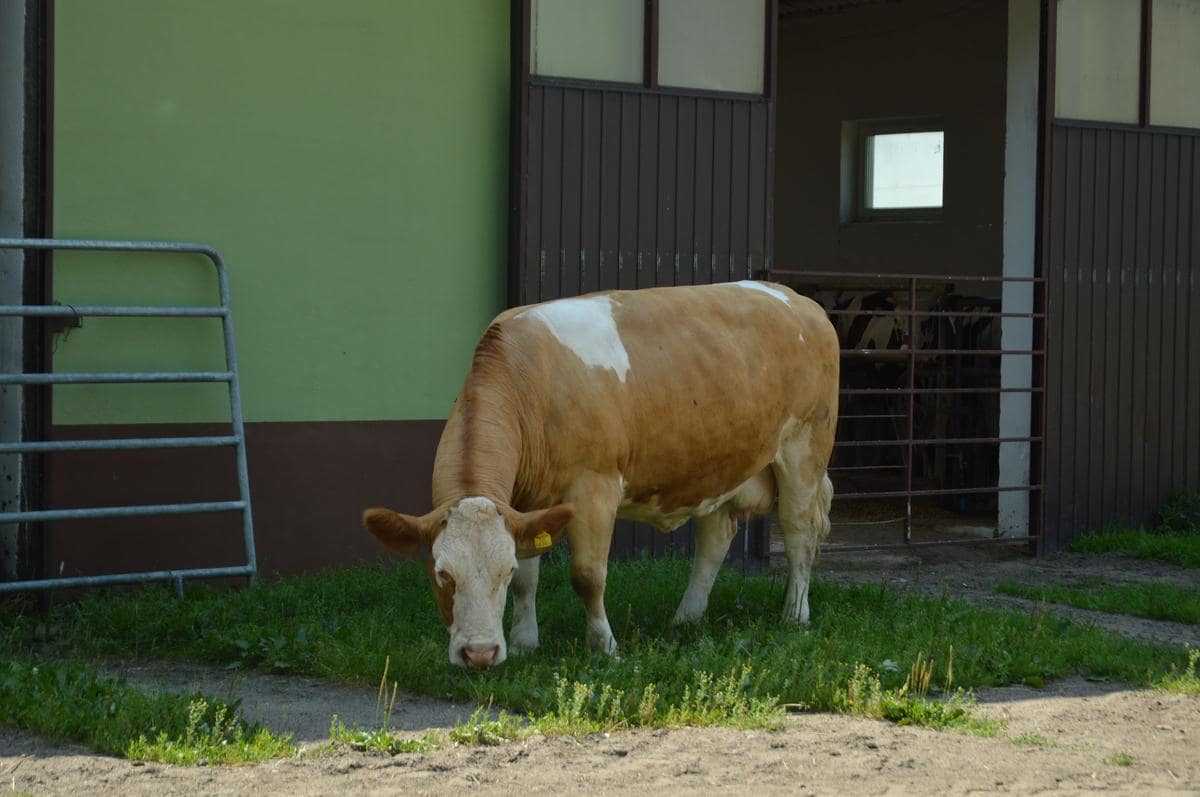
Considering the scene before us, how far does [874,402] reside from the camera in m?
15.6

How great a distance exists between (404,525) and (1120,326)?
7.69 meters

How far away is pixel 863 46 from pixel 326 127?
865 cm

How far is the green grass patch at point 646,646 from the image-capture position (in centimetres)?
611

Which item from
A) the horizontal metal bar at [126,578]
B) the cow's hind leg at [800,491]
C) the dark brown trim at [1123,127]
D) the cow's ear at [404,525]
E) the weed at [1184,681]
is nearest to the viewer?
the cow's ear at [404,525]

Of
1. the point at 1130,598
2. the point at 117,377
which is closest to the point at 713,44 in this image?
the point at 1130,598

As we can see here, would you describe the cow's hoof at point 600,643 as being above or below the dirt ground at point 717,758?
above

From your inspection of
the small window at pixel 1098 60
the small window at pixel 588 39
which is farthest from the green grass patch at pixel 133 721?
the small window at pixel 1098 60

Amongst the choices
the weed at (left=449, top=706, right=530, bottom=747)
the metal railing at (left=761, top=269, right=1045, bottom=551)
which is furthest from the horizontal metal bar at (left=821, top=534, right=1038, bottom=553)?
the weed at (left=449, top=706, right=530, bottom=747)

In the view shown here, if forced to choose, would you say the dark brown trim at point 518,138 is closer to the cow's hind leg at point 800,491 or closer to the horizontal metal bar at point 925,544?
the cow's hind leg at point 800,491

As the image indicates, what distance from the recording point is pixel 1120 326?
12258 mm

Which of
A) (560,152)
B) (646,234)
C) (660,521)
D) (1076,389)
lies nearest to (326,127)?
(560,152)

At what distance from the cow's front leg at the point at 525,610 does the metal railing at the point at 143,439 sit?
6.47 feet

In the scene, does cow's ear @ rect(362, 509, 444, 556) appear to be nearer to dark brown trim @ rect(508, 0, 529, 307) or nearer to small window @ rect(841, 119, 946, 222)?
dark brown trim @ rect(508, 0, 529, 307)

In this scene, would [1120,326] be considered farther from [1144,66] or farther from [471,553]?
[471,553]
